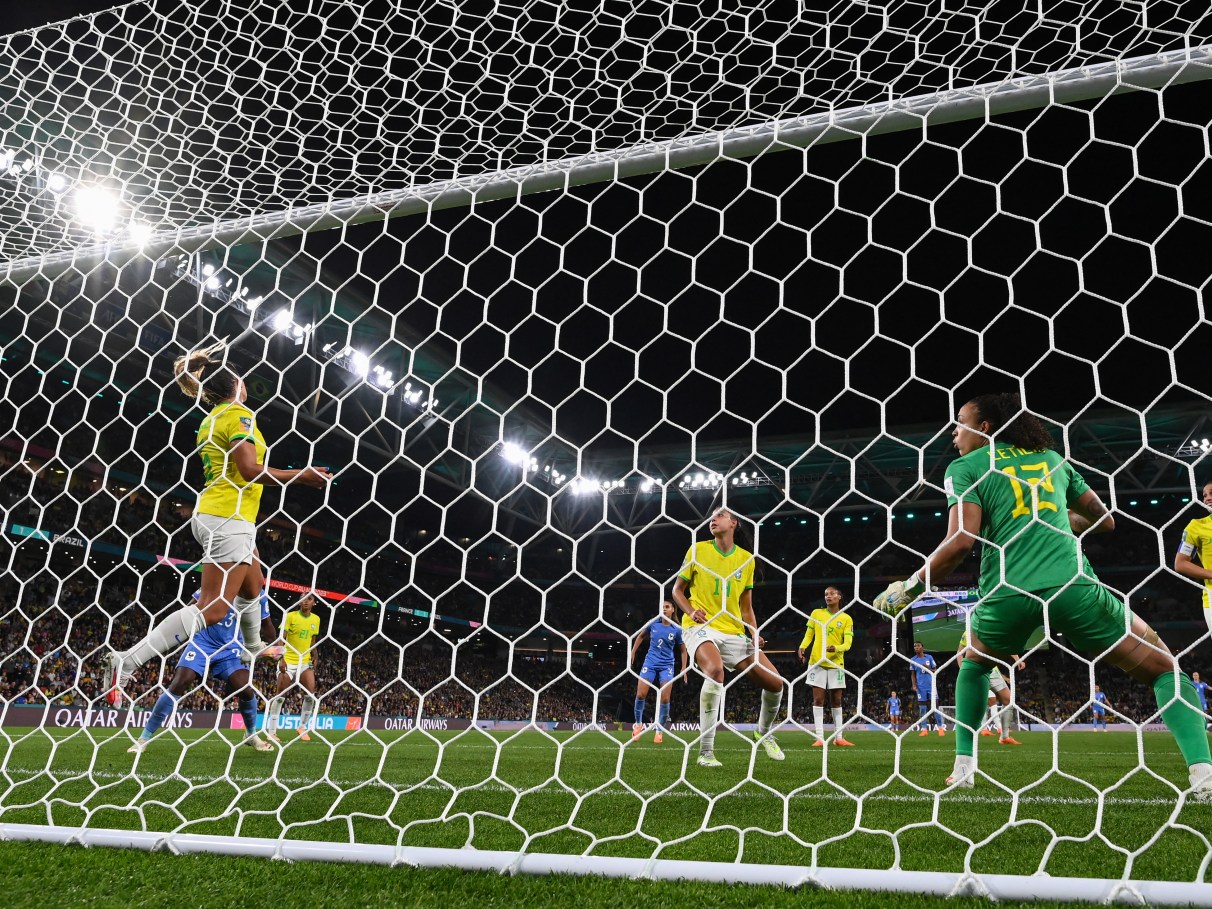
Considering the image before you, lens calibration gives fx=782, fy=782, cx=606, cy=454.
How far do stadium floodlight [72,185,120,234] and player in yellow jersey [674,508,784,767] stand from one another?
400cm

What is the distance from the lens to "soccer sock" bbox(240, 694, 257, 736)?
5156 mm

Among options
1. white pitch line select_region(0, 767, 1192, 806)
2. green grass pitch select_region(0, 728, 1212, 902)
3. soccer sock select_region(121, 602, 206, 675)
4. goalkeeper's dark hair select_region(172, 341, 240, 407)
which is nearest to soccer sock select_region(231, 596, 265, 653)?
soccer sock select_region(121, 602, 206, 675)

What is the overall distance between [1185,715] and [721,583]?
2771mm

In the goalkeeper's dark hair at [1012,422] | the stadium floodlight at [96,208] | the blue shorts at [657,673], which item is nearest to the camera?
the goalkeeper's dark hair at [1012,422]

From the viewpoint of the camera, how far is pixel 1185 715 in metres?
2.48

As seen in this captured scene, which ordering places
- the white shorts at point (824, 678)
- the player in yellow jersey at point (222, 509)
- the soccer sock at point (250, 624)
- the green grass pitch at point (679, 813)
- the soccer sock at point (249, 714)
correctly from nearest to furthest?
the green grass pitch at point (679, 813)
the player in yellow jersey at point (222, 509)
the soccer sock at point (250, 624)
the soccer sock at point (249, 714)
the white shorts at point (824, 678)

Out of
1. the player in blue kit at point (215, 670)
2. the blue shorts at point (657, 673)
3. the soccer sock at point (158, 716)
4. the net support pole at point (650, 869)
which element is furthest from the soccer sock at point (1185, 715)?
the blue shorts at point (657, 673)

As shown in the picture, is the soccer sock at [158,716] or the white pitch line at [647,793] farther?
the soccer sock at [158,716]

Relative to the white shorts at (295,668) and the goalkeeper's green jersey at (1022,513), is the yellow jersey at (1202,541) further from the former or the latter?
the white shorts at (295,668)

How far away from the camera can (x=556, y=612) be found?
30.3 metres

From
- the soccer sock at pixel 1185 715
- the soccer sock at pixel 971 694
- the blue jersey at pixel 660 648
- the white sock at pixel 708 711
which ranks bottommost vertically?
the blue jersey at pixel 660 648

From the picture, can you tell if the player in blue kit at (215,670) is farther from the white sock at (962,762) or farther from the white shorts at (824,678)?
the white shorts at (824,678)

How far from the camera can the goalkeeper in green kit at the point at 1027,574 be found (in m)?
2.44

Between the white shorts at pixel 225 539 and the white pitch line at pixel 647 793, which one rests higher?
the white shorts at pixel 225 539
